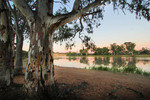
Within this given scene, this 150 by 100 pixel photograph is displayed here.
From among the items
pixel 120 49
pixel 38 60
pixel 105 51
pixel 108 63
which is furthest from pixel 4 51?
pixel 120 49

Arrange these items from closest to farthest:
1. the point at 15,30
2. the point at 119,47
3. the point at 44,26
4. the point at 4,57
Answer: the point at 44,26
the point at 4,57
the point at 15,30
the point at 119,47

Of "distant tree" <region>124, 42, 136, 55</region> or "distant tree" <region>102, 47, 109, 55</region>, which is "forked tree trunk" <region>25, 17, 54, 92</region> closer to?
"distant tree" <region>102, 47, 109, 55</region>

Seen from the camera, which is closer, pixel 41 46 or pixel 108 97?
pixel 41 46

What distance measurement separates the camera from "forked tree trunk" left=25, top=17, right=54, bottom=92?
2.30 meters

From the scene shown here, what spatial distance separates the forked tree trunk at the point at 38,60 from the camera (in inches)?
90.7

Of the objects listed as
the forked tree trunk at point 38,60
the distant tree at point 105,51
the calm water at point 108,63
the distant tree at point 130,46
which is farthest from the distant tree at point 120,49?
the forked tree trunk at point 38,60

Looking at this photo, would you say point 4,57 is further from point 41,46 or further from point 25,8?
point 25,8

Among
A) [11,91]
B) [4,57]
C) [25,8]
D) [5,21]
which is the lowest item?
[11,91]

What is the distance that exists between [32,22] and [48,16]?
1.49 ft

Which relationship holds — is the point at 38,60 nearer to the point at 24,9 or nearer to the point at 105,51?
the point at 24,9

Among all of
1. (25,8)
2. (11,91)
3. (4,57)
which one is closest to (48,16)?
(25,8)

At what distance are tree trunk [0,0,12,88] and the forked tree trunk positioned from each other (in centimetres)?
89

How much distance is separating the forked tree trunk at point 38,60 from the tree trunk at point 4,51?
2.90ft

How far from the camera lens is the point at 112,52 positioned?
77438mm
